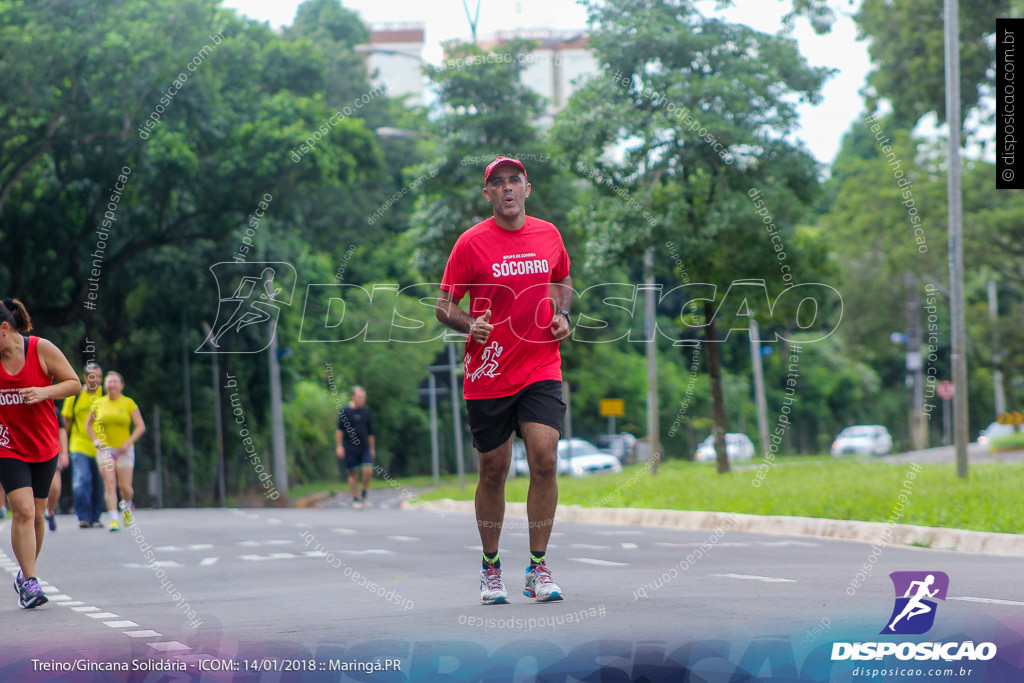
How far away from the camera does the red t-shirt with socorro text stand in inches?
255

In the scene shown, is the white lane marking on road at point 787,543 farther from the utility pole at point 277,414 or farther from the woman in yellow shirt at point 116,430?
the utility pole at point 277,414

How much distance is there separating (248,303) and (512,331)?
25704mm

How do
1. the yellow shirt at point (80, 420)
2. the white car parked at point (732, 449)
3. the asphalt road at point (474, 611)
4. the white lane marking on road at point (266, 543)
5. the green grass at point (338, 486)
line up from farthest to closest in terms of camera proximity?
the white car parked at point (732, 449) → the green grass at point (338, 486) → the yellow shirt at point (80, 420) → the white lane marking on road at point (266, 543) → the asphalt road at point (474, 611)

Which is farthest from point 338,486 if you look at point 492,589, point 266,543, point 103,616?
point 492,589

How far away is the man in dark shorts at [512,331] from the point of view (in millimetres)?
6480

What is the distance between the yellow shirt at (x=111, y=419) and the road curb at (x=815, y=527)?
5.90m

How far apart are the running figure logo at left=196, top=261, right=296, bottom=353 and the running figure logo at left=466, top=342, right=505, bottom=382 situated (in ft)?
75.4

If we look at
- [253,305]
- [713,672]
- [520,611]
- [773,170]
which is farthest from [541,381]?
[253,305]

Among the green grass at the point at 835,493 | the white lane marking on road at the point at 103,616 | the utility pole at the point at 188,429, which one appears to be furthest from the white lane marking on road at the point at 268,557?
the utility pole at the point at 188,429

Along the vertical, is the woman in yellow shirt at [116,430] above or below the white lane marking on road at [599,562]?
above

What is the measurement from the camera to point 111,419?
15047 mm

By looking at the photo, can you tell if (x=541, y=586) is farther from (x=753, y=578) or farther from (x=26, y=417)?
(x=26, y=417)

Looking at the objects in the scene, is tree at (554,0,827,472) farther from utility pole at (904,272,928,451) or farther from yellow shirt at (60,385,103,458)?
utility pole at (904,272,928,451)

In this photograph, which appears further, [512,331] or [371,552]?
[371,552]
